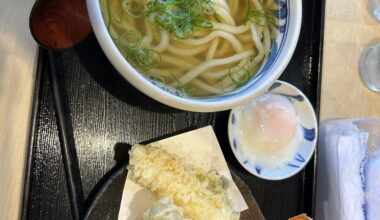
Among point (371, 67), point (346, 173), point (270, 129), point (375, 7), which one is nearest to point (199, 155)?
point (270, 129)

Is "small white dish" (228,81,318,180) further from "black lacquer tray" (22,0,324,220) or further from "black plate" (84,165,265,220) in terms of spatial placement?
"black plate" (84,165,265,220)

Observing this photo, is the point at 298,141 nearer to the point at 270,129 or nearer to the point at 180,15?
the point at 270,129

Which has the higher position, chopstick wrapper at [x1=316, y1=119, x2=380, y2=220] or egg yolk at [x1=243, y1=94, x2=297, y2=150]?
egg yolk at [x1=243, y1=94, x2=297, y2=150]

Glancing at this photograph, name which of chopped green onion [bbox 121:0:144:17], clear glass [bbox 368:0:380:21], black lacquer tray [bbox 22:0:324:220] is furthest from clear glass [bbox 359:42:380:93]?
chopped green onion [bbox 121:0:144:17]

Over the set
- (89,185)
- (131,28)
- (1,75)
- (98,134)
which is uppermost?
(131,28)

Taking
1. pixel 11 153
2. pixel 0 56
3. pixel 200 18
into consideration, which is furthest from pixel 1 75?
pixel 200 18

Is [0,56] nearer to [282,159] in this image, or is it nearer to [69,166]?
[69,166]

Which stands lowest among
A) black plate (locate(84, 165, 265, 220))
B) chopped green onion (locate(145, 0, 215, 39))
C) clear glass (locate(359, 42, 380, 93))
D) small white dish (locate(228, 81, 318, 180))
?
black plate (locate(84, 165, 265, 220))
